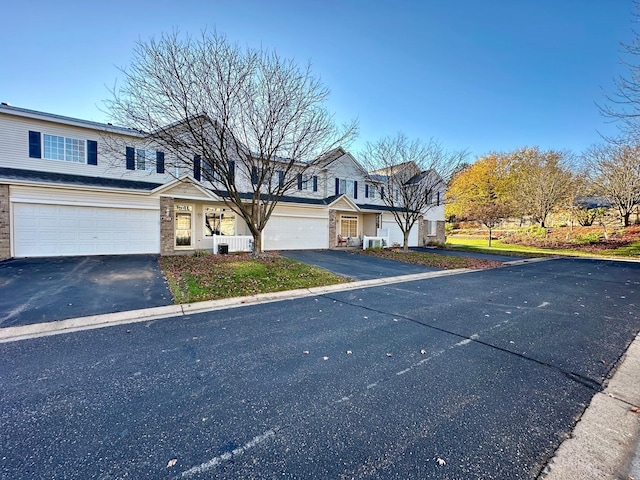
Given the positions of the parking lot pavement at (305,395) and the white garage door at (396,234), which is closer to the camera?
the parking lot pavement at (305,395)

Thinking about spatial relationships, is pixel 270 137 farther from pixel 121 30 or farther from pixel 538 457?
pixel 538 457

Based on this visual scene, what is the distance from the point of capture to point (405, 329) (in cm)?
517

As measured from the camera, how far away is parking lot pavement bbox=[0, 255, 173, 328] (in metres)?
5.93

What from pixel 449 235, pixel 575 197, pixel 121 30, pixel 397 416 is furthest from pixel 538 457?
pixel 449 235

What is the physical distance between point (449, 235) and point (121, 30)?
1640 inches

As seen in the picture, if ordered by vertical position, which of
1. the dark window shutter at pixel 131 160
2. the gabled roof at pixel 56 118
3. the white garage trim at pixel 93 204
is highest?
the gabled roof at pixel 56 118

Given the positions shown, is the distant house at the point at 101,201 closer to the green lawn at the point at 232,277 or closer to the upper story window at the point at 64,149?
the upper story window at the point at 64,149

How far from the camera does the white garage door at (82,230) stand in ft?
39.0

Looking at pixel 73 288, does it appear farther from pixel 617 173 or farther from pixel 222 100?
pixel 617 173

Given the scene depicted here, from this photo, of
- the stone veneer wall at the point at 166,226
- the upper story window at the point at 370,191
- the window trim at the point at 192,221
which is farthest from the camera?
the upper story window at the point at 370,191

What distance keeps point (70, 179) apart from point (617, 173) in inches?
1548

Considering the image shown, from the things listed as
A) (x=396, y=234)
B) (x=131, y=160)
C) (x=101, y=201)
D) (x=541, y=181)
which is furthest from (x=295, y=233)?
(x=541, y=181)

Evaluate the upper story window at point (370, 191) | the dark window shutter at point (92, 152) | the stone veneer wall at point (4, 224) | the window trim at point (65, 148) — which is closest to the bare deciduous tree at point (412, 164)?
the upper story window at point (370, 191)

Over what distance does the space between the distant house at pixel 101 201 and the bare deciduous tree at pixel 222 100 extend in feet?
5.56
